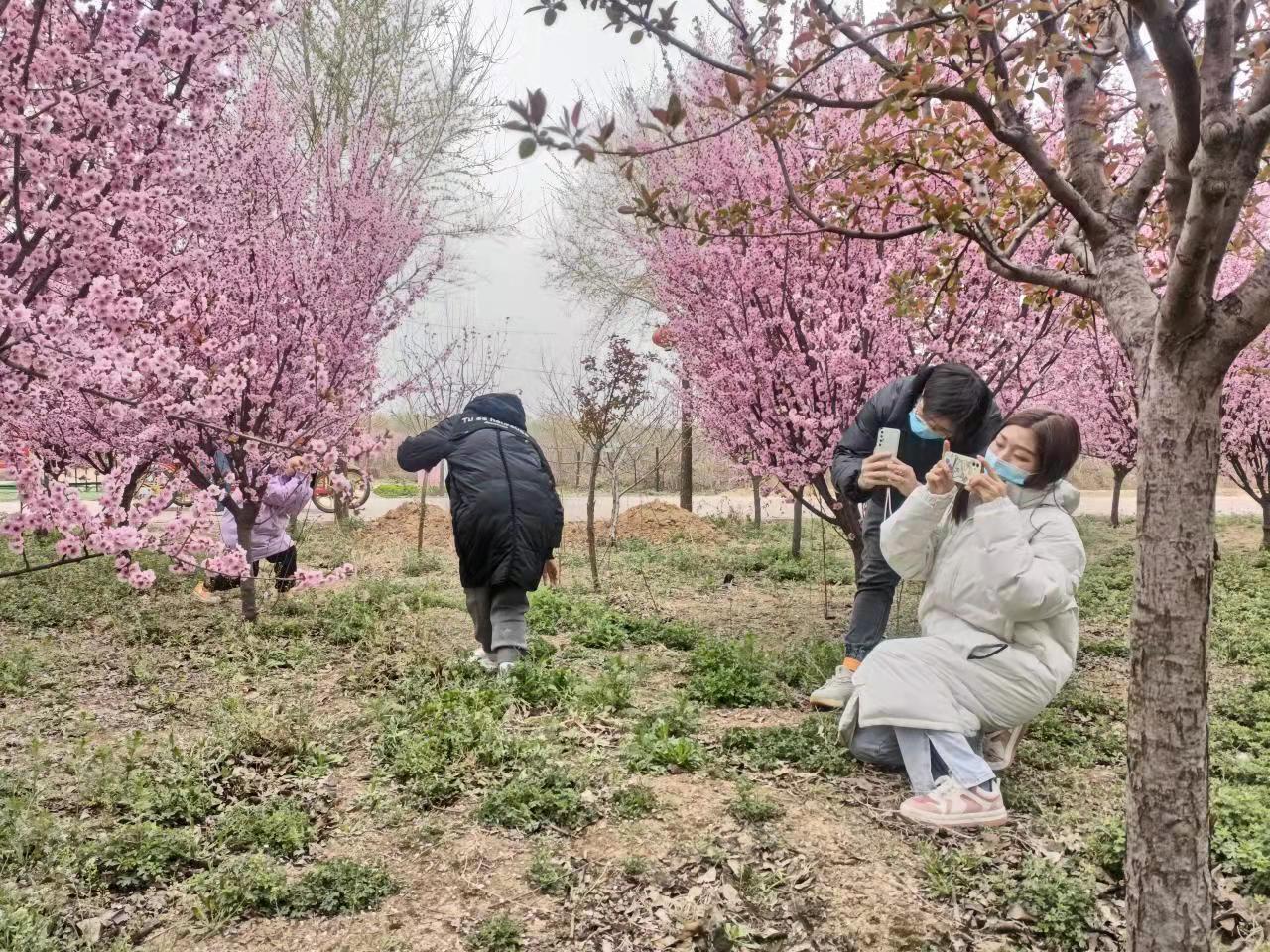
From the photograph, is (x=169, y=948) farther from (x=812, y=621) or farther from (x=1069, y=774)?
(x=812, y=621)

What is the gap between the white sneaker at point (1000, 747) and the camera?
3350 millimetres

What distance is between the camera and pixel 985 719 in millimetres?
3105

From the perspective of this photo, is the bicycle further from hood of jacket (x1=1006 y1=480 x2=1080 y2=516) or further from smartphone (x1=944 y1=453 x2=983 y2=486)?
hood of jacket (x1=1006 y1=480 x2=1080 y2=516)

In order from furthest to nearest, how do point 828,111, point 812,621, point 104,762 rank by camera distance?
point 812,621, point 828,111, point 104,762

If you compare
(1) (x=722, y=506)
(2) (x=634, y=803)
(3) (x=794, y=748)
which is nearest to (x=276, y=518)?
(2) (x=634, y=803)

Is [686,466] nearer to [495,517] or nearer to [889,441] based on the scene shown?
[495,517]

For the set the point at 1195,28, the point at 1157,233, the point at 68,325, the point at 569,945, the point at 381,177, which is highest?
the point at 381,177

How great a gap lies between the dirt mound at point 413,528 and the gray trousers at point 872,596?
8088 mm

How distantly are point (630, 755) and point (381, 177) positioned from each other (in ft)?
26.8

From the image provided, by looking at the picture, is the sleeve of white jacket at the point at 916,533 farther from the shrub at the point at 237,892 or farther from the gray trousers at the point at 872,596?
the shrub at the point at 237,892

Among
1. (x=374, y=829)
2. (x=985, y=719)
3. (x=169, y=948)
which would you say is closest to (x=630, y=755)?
(x=374, y=829)

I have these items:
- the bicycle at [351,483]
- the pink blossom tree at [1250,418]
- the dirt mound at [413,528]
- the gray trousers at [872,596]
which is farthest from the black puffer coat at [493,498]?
the pink blossom tree at [1250,418]

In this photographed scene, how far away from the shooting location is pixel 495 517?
4.54m

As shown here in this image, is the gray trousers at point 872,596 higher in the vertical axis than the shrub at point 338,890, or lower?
higher
